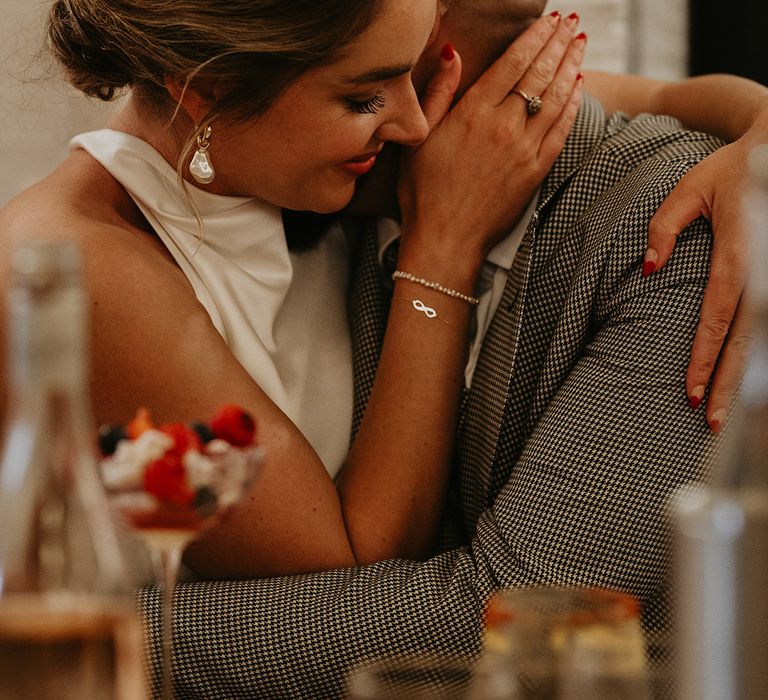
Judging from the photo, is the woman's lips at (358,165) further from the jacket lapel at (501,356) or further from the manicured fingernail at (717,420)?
the manicured fingernail at (717,420)

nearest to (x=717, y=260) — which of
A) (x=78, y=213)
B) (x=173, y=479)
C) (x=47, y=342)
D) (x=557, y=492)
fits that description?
(x=557, y=492)

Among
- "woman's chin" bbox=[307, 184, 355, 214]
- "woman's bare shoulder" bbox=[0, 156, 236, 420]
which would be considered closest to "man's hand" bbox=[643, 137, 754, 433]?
"woman's chin" bbox=[307, 184, 355, 214]

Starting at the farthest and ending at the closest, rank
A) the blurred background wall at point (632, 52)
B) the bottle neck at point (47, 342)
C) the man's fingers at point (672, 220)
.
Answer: the blurred background wall at point (632, 52), the man's fingers at point (672, 220), the bottle neck at point (47, 342)

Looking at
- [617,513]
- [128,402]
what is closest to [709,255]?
[617,513]

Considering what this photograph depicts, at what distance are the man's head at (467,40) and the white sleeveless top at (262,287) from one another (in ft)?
0.44

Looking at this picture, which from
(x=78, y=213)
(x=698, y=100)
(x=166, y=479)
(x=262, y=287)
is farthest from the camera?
(x=698, y=100)

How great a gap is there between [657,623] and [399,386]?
405mm

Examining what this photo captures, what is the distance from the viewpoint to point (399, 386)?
1.39 m

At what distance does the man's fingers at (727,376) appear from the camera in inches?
45.8

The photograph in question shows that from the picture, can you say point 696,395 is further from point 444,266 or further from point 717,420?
point 444,266

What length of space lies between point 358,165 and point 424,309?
192 millimetres

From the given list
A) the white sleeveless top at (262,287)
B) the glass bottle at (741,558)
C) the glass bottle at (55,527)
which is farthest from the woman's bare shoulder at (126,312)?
the glass bottle at (741,558)

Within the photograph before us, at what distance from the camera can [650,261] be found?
1246 millimetres

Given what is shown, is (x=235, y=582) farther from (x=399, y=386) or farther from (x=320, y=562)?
(x=399, y=386)
